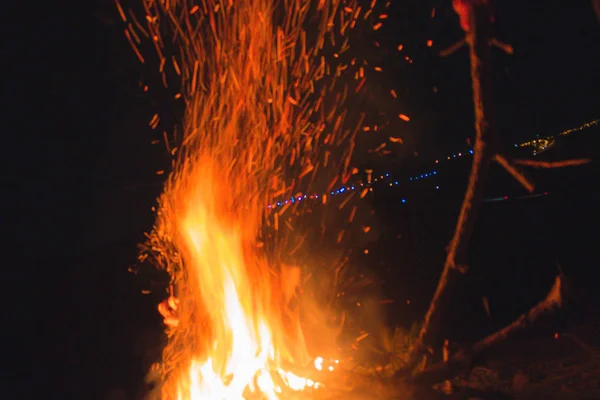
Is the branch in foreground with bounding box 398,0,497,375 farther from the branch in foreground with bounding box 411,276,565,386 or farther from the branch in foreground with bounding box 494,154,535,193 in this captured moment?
the branch in foreground with bounding box 411,276,565,386

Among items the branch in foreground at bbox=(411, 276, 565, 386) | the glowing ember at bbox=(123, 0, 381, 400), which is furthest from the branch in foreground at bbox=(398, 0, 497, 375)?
the glowing ember at bbox=(123, 0, 381, 400)

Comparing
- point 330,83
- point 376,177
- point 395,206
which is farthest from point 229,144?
point 376,177

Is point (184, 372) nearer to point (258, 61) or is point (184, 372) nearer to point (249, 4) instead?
point (258, 61)

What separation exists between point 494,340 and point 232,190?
2425 millimetres

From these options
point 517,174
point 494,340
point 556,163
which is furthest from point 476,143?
point 494,340

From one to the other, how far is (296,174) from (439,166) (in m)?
7.56

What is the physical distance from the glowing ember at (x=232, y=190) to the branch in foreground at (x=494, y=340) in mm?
818

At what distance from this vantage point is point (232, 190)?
436cm

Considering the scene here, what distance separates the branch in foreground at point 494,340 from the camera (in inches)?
128

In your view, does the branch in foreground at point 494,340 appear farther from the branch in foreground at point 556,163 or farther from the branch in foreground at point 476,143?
the branch in foreground at point 556,163

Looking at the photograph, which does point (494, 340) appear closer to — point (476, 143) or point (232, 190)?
point (476, 143)

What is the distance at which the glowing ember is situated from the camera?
12.4 ft

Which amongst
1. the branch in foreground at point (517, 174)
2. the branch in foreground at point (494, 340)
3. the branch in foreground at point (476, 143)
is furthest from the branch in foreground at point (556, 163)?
the branch in foreground at point (494, 340)

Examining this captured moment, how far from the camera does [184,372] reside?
12.5 ft
